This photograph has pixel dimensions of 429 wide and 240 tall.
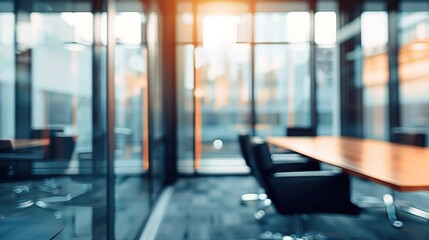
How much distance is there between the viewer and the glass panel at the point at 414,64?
4.63 metres

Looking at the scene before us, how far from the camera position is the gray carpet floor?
9.01 feet

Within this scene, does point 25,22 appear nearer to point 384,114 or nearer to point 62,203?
point 62,203

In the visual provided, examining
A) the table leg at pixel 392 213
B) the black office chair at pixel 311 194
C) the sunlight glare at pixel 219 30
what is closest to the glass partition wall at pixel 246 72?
the sunlight glare at pixel 219 30

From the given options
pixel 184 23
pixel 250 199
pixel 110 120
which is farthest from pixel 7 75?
pixel 184 23

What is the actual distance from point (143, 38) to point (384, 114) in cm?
382

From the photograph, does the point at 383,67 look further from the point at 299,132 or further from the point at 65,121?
the point at 65,121

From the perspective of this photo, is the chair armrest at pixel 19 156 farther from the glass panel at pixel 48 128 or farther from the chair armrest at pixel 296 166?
the chair armrest at pixel 296 166

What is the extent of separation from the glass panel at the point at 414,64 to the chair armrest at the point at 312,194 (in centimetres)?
328

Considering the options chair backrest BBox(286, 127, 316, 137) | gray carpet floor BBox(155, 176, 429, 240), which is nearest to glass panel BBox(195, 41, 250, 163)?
chair backrest BBox(286, 127, 316, 137)

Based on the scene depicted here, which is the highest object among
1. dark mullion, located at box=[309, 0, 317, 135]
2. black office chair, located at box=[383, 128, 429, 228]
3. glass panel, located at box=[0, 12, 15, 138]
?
dark mullion, located at box=[309, 0, 317, 135]

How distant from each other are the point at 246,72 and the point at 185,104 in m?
1.15

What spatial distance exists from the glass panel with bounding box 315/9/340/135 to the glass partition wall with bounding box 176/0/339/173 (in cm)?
2

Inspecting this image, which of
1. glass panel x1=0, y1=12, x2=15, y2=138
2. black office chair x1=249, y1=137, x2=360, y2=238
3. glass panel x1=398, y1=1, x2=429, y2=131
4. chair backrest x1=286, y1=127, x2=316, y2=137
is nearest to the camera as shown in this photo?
glass panel x1=0, y1=12, x2=15, y2=138

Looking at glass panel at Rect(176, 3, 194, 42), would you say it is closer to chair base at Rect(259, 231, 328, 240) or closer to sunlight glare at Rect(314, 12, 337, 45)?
sunlight glare at Rect(314, 12, 337, 45)
